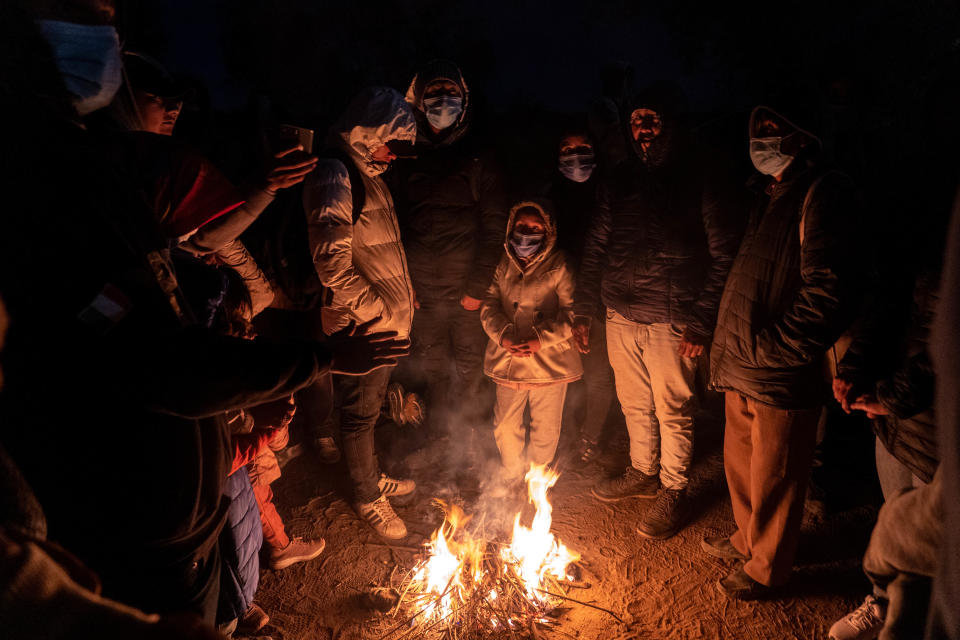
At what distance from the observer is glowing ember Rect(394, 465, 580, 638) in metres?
3.26

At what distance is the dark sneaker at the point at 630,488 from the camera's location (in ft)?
15.1

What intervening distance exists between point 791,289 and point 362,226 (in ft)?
9.70

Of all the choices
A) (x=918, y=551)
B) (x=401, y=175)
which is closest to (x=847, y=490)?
(x=918, y=551)

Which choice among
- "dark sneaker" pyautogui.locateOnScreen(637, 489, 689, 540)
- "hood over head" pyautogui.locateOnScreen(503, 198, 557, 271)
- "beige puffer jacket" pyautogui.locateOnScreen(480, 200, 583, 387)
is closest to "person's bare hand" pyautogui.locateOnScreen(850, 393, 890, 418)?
"dark sneaker" pyautogui.locateOnScreen(637, 489, 689, 540)

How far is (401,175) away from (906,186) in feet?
12.4

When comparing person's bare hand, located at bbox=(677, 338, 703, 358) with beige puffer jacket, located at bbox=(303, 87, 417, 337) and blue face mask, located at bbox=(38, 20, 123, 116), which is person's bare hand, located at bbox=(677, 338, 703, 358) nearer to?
beige puffer jacket, located at bbox=(303, 87, 417, 337)

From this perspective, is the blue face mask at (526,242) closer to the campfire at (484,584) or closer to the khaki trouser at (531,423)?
the khaki trouser at (531,423)

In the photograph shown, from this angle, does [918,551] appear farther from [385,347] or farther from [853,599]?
[385,347]

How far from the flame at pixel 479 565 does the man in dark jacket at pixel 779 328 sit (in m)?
1.34

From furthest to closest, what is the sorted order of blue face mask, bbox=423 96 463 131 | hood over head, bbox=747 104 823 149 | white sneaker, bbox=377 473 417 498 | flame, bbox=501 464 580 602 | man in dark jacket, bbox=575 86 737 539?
white sneaker, bbox=377 473 417 498 < blue face mask, bbox=423 96 463 131 < man in dark jacket, bbox=575 86 737 539 < flame, bbox=501 464 580 602 < hood over head, bbox=747 104 823 149

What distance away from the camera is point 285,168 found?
102 inches

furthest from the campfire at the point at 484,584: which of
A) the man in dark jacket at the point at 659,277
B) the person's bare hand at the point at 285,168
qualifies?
the person's bare hand at the point at 285,168

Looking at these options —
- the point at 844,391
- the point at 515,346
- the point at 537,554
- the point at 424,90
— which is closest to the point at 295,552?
the point at 537,554

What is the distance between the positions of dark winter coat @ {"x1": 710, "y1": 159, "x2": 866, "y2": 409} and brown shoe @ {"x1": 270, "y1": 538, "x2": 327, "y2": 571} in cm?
348
